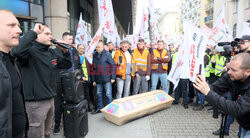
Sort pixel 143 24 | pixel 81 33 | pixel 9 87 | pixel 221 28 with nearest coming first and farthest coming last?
pixel 9 87 → pixel 81 33 → pixel 221 28 → pixel 143 24

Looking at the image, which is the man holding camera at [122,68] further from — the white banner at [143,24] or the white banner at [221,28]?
the white banner at [221,28]

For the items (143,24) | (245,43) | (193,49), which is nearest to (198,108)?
(245,43)

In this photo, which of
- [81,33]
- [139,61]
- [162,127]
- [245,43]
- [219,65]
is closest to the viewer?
[245,43]

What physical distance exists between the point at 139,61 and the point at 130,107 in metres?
2.14

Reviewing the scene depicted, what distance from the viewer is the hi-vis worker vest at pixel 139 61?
5.88 metres

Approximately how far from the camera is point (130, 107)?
4262 millimetres

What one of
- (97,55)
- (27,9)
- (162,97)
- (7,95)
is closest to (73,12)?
(27,9)

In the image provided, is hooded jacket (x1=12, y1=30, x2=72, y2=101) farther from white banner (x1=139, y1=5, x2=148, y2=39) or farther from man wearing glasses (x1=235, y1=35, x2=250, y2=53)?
white banner (x1=139, y1=5, x2=148, y2=39)

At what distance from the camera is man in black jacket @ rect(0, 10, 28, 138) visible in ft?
4.08

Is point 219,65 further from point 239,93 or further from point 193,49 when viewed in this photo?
point 239,93

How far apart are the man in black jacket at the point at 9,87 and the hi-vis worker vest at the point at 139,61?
448cm

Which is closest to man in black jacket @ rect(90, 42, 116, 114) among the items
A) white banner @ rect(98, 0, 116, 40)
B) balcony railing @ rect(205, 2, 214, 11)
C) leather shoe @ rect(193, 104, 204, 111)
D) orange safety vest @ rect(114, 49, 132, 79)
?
orange safety vest @ rect(114, 49, 132, 79)

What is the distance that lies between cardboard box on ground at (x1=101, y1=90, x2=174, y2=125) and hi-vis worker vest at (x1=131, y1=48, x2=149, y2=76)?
1.23 metres

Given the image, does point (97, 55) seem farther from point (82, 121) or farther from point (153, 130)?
point (153, 130)
